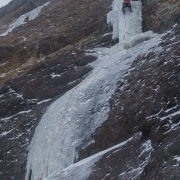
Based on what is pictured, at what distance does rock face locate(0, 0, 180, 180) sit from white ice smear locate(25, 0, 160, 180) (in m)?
0.40

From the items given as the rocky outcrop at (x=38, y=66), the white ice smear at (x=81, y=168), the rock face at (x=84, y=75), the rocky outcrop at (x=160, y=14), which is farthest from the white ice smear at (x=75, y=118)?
the rocky outcrop at (x=160, y=14)

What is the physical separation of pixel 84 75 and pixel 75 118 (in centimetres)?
354

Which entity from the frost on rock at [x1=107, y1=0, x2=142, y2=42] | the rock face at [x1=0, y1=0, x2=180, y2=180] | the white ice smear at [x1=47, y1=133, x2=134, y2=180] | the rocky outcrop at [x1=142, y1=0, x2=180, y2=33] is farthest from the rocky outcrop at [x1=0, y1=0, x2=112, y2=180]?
the white ice smear at [x1=47, y1=133, x2=134, y2=180]

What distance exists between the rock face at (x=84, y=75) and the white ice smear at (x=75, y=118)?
0.40m

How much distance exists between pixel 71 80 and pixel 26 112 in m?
2.23

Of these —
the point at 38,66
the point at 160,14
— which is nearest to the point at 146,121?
the point at 38,66

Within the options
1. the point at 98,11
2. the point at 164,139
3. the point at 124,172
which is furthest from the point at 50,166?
the point at 98,11

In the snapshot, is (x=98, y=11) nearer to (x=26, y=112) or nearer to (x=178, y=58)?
(x=26, y=112)

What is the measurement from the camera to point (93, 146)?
43.8 feet

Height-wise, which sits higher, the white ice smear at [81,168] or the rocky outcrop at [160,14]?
the rocky outcrop at [160,14]

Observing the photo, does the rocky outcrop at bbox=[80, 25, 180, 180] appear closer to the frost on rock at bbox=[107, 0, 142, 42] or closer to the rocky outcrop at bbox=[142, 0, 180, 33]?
the rocky outcrop at bbox=[142, 0, 180, 33]

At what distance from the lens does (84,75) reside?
18.1m

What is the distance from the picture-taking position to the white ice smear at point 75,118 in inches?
540

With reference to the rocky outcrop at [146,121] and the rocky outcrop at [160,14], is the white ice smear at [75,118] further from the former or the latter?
the rocky outcrop at [160,14]
